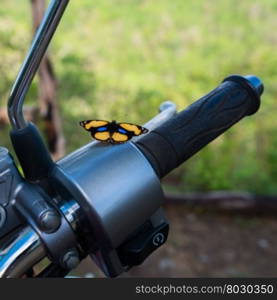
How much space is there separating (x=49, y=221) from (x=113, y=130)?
0.45 ft

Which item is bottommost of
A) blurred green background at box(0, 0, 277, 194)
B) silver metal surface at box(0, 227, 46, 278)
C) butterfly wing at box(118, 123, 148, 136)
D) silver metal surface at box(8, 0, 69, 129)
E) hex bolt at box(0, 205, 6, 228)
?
blurred green background at box(0, 0, 277, 194)

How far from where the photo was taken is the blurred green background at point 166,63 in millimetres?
2689

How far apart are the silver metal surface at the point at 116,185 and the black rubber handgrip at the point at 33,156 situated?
2 centimetres

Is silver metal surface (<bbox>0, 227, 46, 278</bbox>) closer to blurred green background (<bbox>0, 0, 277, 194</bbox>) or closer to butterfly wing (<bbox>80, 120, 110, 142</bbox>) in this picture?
butterfly wing (<bbox>80, 120, 110, 142</bbox>)

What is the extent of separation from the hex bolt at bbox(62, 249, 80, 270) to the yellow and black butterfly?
14 cm

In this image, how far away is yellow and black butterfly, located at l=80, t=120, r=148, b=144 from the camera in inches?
22.9

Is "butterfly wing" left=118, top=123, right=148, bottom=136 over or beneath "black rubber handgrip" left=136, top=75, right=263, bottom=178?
over

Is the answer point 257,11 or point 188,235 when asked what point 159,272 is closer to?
point 188,235

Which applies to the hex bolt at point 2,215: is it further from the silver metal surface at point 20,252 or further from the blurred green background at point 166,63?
the blurred green background at point 166,63

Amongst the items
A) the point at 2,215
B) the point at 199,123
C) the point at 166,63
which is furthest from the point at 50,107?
the point at 2,215

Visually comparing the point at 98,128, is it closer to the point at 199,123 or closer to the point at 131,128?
the point at 131,128

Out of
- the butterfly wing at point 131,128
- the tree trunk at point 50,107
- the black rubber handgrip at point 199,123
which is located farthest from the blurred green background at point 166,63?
the butterfly wing at point 131,128

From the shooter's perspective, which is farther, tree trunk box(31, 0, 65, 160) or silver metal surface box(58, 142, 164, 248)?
tree trunk box(31, 0, 65, 160)

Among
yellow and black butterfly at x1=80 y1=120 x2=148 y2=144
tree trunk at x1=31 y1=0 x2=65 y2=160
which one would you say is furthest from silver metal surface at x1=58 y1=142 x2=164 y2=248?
tree trunk at x1=31 y1=0 x2=65 y2=160
